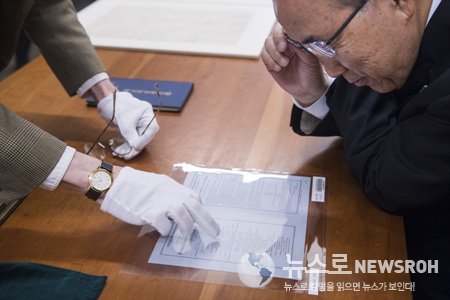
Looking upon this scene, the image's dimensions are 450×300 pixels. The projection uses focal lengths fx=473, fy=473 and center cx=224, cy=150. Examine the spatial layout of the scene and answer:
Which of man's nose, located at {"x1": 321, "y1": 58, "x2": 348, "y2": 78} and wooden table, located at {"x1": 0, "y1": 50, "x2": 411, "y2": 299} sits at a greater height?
man's nose, located at {"x1": 321, "y1": 58, "x2": 348, "y2": 78}

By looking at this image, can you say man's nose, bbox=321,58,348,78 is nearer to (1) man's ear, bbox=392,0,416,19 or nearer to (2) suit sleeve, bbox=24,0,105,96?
(1) man's ear, bbox=392,0,416,19

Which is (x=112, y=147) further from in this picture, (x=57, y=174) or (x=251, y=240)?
(x=251, y=240)

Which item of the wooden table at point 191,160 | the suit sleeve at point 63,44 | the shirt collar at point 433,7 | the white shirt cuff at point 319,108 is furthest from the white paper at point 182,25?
the shirt collar at point 433,7

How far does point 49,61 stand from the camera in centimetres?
141

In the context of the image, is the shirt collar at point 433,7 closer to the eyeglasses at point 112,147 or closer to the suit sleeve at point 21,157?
the eyeglasses at point 112,147

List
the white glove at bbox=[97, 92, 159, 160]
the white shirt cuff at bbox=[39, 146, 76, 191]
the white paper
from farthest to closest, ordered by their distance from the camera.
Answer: the white paper, the white glove at bbox=[97, 92, 159, 160], the white shirt cuff at bbox=[39, 146, 76, 191]

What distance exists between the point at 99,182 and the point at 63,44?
0.58 meters

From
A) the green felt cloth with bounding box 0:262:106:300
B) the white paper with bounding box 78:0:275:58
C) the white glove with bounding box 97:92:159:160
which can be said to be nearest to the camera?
the green felt cloth with bounding box 0:262:106:300

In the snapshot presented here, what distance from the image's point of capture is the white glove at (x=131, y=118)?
1224 mm

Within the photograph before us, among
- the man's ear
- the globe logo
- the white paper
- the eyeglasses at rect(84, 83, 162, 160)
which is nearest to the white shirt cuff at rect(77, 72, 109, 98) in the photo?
the eyeglasses at rect(84, 83, 162, 160)

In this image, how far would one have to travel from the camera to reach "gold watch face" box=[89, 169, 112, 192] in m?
0.98

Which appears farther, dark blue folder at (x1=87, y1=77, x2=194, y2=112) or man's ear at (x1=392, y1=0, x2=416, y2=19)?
dark blue folder at (x1=87, y1=77, x2=194, y2=112)

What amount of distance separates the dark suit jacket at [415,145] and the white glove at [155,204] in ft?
1.22

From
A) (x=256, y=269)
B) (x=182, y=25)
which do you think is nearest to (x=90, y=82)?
(x=182, y=25)
